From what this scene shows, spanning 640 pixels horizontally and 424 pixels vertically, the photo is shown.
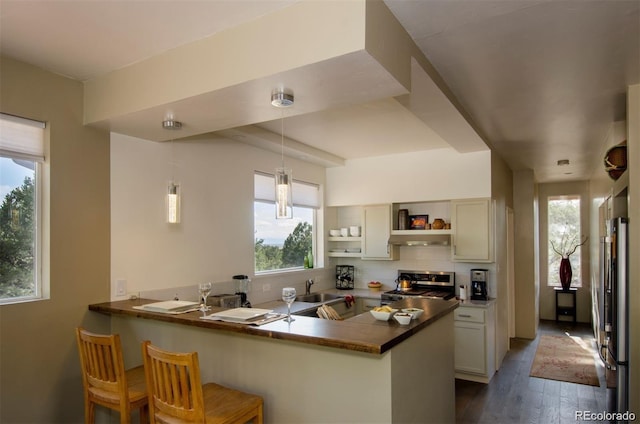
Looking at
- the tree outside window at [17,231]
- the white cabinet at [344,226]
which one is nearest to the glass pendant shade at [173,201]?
the tree outside window at [17,231]

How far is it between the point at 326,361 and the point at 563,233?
740 centimetres

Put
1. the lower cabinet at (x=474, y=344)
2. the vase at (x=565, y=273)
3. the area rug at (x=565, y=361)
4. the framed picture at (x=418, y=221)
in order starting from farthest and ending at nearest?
the vase at (x=565, y=273), the framed picture at (x=418, y=221), the area rug at (x=565, y=361), the lower cabinet at (x=474, y=344)

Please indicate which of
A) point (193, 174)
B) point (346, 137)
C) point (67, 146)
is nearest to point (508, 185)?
point (346, 137)

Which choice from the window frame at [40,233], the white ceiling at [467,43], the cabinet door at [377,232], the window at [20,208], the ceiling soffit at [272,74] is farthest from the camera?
Answer: the cabinet door at [377,232]

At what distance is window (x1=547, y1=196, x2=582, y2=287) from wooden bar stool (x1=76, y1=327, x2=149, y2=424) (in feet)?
25.9

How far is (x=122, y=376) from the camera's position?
7.22ft

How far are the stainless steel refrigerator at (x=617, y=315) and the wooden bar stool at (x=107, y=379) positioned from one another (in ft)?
9.94

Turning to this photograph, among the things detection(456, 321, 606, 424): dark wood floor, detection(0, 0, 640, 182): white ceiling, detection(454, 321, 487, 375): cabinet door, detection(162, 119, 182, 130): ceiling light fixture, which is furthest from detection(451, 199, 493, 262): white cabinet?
detection(162, 119, 182, 130): ceiling light fixture

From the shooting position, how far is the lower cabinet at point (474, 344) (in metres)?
4.52

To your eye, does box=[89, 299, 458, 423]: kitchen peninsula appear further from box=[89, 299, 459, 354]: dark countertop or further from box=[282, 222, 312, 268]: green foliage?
box=[282, 222, 312, 268]: green foliage

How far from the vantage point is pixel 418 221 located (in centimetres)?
524

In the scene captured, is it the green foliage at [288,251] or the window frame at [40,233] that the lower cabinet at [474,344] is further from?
the window frame at [40,233]

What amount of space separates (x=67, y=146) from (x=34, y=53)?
23.2 inches

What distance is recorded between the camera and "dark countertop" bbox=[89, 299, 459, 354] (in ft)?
6.46
